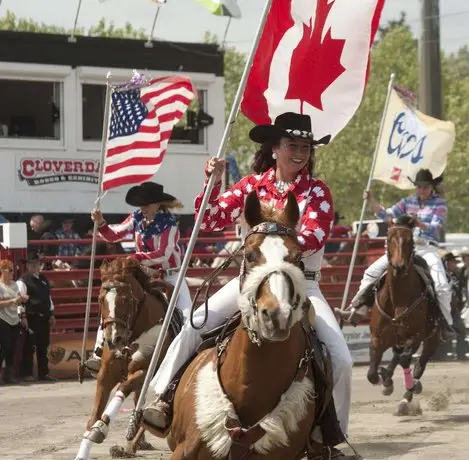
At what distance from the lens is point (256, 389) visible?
7586mm

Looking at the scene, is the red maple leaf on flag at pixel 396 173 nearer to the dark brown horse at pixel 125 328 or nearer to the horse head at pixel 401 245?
the horse head at pixel 401 245

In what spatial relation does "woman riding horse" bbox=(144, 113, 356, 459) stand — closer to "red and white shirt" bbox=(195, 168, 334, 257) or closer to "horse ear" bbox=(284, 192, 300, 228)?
"red and white shirt" bbox=(195, 168, 334, 257)

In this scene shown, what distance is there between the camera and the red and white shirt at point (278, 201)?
864cm

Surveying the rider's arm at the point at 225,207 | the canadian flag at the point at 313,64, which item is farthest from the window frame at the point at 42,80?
the rider's arm at the point at 225,207

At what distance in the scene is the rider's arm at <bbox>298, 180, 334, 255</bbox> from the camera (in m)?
8.41

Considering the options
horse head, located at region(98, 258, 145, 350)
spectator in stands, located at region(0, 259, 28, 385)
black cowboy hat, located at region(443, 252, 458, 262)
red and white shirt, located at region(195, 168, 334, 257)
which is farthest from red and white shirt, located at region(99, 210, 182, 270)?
black cowboy hat, located at region(443, 252, 458, 262)

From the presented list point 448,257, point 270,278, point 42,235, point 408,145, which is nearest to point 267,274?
point 270,278

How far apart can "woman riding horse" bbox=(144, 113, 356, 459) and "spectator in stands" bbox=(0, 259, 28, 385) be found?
12.4 meters

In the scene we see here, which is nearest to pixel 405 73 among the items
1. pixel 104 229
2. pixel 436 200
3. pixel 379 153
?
pixel 379 153

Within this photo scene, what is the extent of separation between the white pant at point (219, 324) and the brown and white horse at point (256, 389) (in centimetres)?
63

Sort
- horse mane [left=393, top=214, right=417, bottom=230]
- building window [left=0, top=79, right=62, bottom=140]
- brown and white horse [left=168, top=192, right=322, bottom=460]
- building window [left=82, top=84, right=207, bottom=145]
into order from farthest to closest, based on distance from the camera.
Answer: building window [left=82, top=84, right=207, bottom=145], building window [left=0, top=79, right=62, bottom=140], horse mane [left=393, top=214, right=417, bottom=230], brown and white horse [left=168, top=192, right=322, bottom=460]

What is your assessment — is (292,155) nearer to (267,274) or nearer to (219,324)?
(219,324)

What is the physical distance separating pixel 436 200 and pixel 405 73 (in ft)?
146

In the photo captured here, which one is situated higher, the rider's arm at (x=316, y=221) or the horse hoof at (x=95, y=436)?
the rider's arm at (x=316, y=221)
